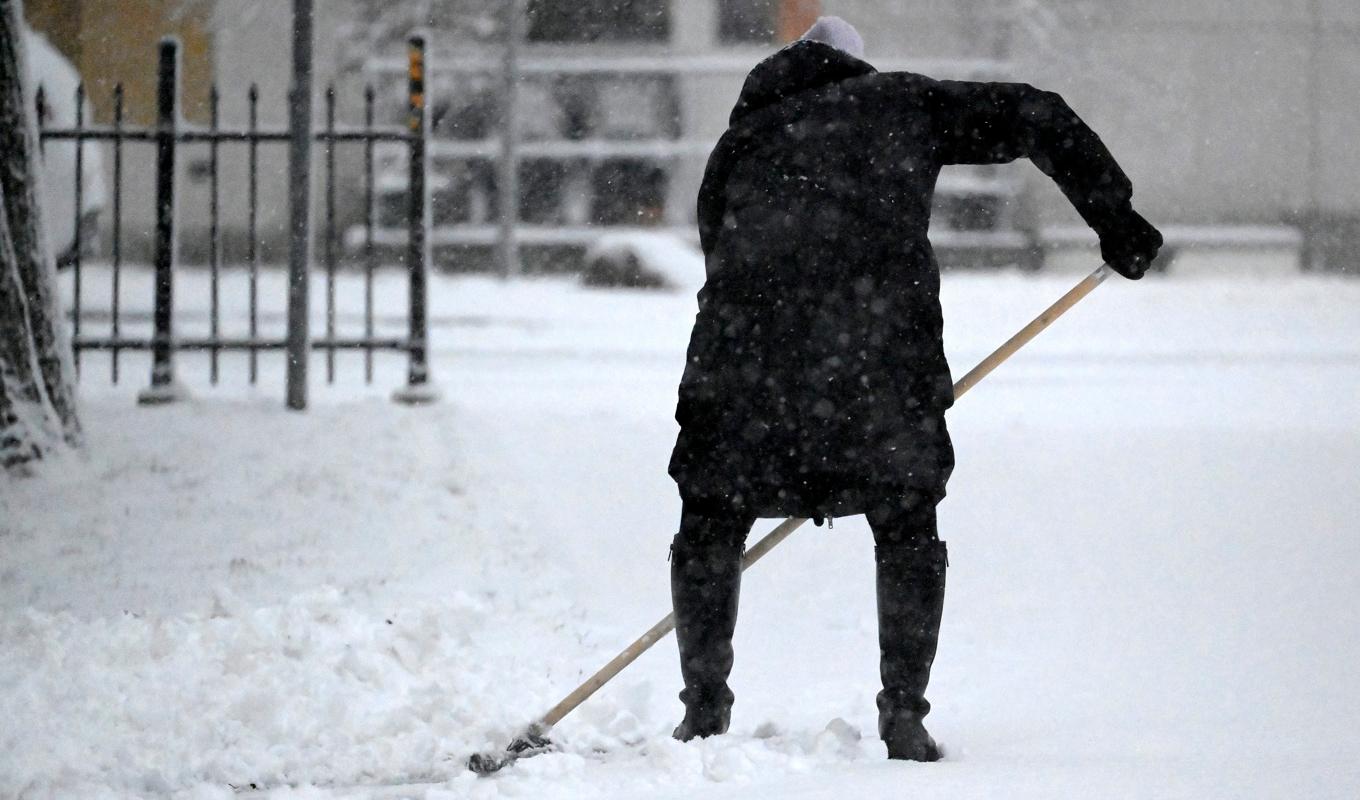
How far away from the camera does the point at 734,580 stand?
350cm

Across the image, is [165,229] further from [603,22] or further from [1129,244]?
[603,22]

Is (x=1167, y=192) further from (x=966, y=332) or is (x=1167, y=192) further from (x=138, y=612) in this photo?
(x=138, y=612)

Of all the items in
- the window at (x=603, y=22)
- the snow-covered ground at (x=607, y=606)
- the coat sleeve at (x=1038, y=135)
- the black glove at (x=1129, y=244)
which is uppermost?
the window at (x=603, y=22)

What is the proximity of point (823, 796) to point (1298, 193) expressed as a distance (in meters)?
24.8

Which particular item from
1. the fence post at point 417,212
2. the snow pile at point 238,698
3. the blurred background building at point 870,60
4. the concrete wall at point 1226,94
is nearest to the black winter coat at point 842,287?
the snow pile at point 238,698

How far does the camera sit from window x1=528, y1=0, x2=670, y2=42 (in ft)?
85.5

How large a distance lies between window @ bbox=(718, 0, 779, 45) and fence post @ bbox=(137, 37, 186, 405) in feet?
61.5

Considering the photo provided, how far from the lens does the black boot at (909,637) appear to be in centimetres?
334

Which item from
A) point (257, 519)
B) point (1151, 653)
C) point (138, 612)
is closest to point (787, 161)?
point (1151, 653)

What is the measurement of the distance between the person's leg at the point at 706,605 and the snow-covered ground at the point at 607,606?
0.14m

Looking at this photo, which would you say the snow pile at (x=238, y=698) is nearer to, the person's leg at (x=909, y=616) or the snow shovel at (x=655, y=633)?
the snow shovel at (x=655, y=633)

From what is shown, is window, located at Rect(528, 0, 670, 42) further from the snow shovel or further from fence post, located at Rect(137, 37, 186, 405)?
the snow shovel

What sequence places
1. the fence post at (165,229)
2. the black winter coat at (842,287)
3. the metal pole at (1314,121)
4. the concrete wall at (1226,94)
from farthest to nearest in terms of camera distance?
the metal pole at (1314,121)
the concrete wall at (1226,94)
the fence post at (165,229)
the black winter coat at (842,287)

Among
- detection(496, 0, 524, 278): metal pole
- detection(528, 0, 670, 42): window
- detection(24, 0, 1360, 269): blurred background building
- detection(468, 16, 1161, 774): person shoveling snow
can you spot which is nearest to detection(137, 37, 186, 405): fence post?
detection(468, 16, 1161, 774): person shoveling snow
